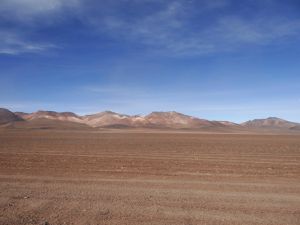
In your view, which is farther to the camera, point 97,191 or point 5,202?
point 97,191

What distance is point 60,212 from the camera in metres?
8.73

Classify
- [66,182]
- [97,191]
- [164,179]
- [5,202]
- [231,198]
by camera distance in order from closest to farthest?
[5,202]
[231,198]
[97,191]
[66,182]
[164,179]

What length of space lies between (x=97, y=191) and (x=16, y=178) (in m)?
4.06

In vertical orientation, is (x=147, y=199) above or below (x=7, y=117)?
below

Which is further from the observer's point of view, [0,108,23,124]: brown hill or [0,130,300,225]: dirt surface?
[0,108,23,124]: brown hill

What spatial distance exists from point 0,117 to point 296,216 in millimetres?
192660

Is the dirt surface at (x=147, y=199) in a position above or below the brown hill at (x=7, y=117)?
below

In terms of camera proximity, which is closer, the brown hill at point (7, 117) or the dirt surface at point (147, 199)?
the dirt surface at point (147, 199)

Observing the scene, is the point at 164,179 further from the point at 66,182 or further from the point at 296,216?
the point at 296,216

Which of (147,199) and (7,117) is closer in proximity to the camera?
(147,199)

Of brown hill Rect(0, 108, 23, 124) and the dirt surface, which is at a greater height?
brown hill Rect(0, 108, 23, 124)

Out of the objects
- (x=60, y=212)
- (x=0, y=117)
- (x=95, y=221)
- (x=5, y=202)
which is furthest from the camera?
(x=0, y=117)

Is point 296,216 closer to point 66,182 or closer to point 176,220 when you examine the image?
point 176,220

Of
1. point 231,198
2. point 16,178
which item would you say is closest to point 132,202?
point 231,198
